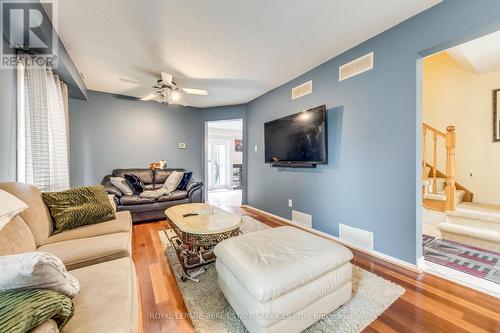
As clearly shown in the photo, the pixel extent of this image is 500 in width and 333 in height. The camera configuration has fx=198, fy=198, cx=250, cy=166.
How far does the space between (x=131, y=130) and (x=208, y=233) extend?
3750 mm

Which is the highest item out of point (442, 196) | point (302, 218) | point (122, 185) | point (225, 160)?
point (225, 160)

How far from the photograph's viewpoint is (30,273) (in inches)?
26.3

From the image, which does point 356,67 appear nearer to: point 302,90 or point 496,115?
point 302,90

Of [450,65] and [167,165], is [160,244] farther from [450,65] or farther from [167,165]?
[450,65]

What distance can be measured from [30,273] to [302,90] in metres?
3.33

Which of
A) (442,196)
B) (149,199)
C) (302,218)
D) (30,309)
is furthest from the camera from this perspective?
(149,199)

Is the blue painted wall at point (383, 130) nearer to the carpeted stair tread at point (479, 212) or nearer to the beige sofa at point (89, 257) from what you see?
the carpeted stair tread at point (479, 212)

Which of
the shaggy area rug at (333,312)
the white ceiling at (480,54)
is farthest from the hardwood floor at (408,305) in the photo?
the white ceiling at (480,54)

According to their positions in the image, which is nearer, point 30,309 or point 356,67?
point 30,309

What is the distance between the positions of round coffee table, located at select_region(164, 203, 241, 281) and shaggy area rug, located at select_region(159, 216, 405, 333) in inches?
4.3

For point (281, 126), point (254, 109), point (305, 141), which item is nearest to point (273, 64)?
point (281, 126)

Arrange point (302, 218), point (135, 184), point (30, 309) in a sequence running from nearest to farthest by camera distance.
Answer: point (30, 309) < point (302, 218) < point (135, 184)

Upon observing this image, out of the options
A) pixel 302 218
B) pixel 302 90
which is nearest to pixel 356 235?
pixel 302 218

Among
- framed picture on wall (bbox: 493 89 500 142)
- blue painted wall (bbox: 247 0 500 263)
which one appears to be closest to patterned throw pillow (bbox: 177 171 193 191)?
blue painted wall (bbox: 247 0 500 263)
